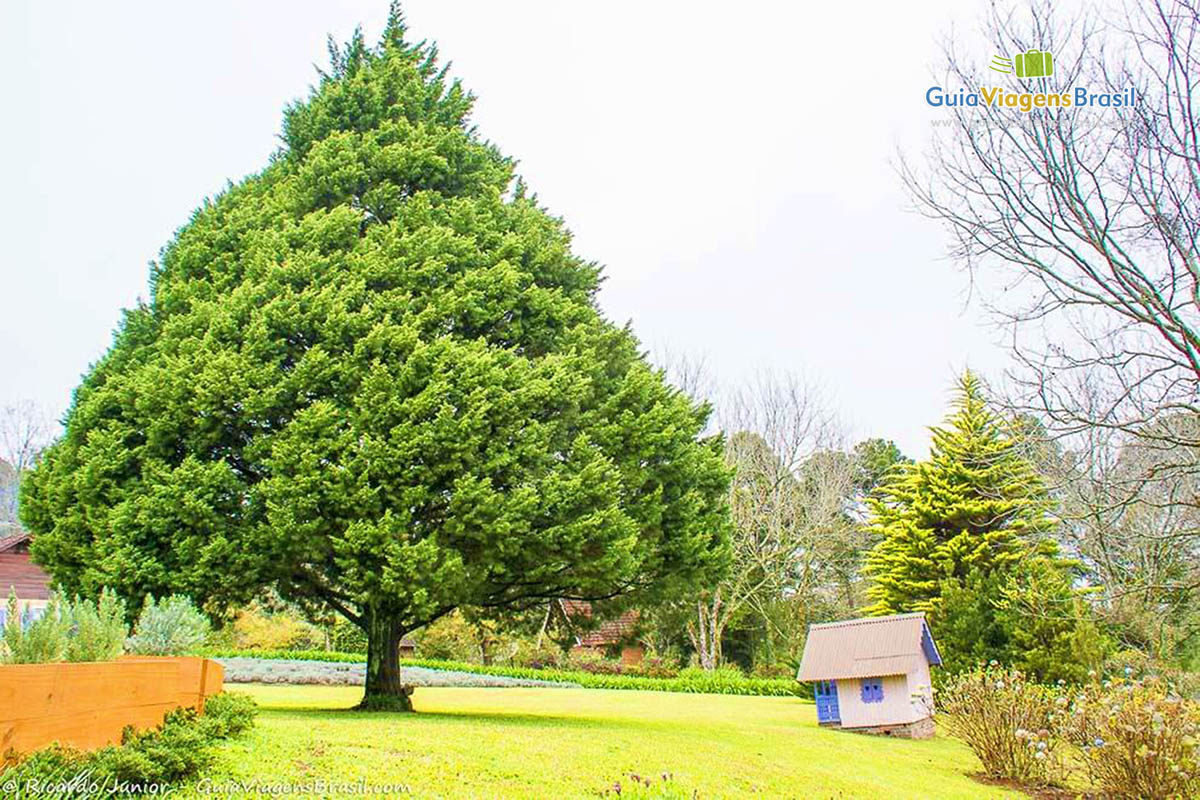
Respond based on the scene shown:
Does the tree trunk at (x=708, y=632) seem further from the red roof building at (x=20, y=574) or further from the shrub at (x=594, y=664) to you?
the red roof building at (x=20, y=574)

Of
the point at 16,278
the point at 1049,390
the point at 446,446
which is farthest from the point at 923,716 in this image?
the point at 16,278

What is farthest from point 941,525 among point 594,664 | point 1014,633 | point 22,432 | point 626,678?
point 22,432

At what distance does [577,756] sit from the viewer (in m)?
8.26

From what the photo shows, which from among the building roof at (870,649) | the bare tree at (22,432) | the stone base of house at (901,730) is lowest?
the stone base of house at (901,730)

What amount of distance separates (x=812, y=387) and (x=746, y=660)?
11.4m

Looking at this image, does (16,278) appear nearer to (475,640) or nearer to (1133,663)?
(475,640)

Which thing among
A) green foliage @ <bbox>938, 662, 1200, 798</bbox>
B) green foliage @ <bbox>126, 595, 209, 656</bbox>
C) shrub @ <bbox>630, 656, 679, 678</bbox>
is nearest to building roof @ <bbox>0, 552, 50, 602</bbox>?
green foliage @ <bbox>126, 595, 209, 656</bbox>

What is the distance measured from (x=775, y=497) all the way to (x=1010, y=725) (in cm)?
1744

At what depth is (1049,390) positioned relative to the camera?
7.80 metres

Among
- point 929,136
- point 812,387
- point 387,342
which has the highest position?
point 812,387

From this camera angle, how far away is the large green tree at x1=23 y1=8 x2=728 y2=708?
9930 mm

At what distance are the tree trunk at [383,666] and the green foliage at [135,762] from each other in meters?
5.25

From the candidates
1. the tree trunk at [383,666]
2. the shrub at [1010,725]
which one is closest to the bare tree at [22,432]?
the tree trunk at [383,666]

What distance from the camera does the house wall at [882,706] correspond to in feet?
51.6
